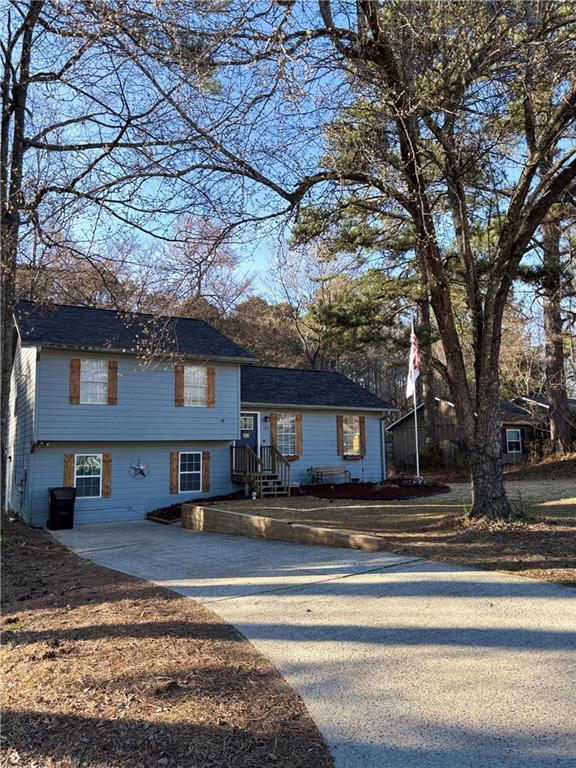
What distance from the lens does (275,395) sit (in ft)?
62.0

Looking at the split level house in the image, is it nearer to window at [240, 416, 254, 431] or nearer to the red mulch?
window at [240, 416, 254, 431]

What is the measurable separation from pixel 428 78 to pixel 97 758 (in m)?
7.89

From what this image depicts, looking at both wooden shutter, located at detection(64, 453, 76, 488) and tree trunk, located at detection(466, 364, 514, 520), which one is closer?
tree trunk, located at detection(466, 364, 514, 520)

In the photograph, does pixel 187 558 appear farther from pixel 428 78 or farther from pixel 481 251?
pixel 481 251

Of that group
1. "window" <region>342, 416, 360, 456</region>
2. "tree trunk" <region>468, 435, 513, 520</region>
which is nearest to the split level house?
"window" <region>342, 416, 360, 456</region>

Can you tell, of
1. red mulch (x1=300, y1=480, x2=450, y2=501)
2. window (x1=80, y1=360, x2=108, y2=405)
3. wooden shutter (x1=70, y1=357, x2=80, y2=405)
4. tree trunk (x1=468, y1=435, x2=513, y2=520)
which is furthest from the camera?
red mulch (x1=300, y1=480, x2=450, y2=501)

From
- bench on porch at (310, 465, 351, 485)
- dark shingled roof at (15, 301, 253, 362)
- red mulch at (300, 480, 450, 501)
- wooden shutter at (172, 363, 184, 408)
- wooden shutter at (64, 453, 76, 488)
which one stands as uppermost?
dark shingled roof at (15, 301, 253, 362)

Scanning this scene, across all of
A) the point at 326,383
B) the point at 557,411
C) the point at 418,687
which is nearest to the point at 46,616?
the point at 418,687

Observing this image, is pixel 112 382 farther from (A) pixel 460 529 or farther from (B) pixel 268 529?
(A) pixel 460 529

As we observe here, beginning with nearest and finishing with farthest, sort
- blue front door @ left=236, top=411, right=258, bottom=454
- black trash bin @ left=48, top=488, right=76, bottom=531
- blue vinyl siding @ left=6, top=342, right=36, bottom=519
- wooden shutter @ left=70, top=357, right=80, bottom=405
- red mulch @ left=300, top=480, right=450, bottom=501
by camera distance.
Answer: black trash bin @ left=48, top=488, right=76, bottom=531
wooden shutter @ left=70, top=357, right=80, bottom=405
blue vinyl siding @ left=6, top=342, right=36, bottom=519
red mulch @ left=300, top=480, right=450, bottom=501
blue front door @ left=236, top=411, right=258, bottom=454

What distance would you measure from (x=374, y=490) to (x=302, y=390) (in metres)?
4.62

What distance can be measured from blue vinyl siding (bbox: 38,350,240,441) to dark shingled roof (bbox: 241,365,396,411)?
1.30 meters

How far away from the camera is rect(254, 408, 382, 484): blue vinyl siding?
1889cm

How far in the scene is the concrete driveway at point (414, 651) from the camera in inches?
109
